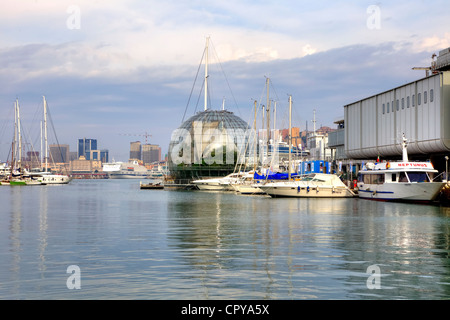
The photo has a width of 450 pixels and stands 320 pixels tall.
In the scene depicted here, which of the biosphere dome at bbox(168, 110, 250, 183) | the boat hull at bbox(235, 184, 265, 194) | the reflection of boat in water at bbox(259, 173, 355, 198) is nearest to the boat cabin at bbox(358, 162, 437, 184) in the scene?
the reflection of boat in water at bbox(259, 173, 355, 198)

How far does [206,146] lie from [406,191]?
390 feet

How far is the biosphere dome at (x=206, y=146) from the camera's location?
184m

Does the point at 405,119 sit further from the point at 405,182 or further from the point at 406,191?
the point at 406,191

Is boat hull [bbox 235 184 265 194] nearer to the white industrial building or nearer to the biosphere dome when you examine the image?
the white industrial building

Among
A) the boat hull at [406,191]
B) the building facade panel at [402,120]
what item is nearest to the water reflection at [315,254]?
the boat hull at [406,191]

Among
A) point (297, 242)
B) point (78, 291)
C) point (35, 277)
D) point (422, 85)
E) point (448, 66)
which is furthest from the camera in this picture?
point (448, 66)

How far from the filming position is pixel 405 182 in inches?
2837

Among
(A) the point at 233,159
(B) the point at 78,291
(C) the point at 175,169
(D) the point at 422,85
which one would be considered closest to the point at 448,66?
(D) the point at 422,85

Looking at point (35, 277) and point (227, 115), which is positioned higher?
point (227, 115)

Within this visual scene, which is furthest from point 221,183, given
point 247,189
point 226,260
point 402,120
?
point 226,260

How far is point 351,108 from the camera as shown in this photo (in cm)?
11744

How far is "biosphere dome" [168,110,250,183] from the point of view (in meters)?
184
